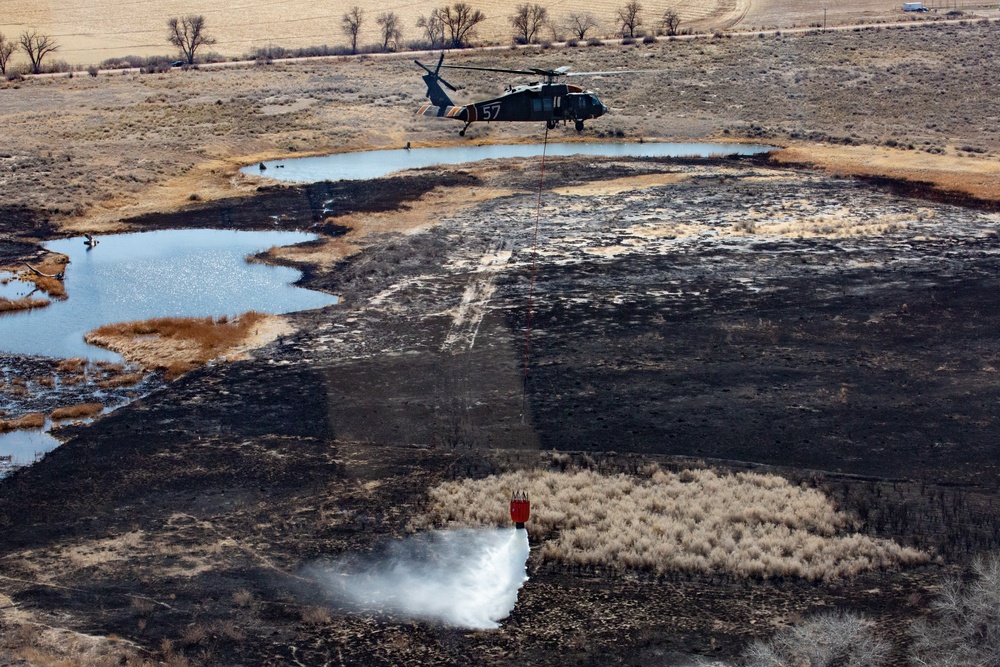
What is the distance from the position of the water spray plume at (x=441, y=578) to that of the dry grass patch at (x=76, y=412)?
986 cm

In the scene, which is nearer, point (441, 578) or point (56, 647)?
point (56, 647)

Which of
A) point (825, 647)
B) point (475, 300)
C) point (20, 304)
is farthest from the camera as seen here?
point (20, 304)

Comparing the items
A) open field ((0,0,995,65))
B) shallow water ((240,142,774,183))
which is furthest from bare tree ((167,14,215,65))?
shallow water ((240,142,774,183))

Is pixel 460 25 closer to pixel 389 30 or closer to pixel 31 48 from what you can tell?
pixel 389 30

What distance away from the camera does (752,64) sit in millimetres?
72812

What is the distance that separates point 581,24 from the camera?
303 feet

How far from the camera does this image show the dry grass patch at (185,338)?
28062 millimetres

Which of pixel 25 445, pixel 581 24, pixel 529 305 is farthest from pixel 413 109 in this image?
pixel 25 445

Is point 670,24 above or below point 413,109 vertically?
above

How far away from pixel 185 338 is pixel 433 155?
1173 inches

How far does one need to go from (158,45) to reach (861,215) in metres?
70.4

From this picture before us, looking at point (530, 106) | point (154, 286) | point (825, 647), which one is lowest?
point (825, 647)

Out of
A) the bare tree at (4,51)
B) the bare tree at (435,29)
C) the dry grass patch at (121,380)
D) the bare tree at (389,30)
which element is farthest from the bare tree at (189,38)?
the dry grass patch at (121,380)

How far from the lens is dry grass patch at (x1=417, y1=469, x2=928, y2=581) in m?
17.5
